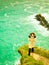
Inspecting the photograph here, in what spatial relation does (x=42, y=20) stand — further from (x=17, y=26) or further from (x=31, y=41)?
(x=31, y=41)

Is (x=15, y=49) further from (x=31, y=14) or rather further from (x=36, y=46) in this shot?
(x=31, y=14)

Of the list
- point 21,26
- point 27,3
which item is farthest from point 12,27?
point 27,3

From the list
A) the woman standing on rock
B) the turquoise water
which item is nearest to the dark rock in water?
the turquoise water

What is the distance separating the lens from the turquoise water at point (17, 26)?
2.02 m

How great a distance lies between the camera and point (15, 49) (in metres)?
2.03

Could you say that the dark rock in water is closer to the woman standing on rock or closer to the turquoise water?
the turquoise water

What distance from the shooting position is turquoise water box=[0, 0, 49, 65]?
202 centimetres

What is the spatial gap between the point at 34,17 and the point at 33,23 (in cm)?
5

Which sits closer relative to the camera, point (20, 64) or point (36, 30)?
point (20, 64)

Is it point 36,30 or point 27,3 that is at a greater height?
point 27,3

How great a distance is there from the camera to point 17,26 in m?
2.10

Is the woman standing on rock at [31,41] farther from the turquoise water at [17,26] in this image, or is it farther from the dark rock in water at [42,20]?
the dark rock in water at [42,20]

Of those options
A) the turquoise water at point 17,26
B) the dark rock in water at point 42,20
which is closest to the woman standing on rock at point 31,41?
the turquoise water at point 17,26

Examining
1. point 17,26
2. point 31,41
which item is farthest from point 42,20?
point 31,41
